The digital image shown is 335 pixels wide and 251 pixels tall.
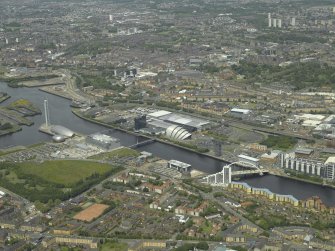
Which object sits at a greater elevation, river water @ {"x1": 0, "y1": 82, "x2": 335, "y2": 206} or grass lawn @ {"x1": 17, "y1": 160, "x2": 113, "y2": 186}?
grass lawn @ {"x1": 17, "y1": 160, "x2": 113, "y2": 186}

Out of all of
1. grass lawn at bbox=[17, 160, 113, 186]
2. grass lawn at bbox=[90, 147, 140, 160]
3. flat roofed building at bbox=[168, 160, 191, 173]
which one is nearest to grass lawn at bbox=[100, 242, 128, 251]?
grass lawn at bbox=[17, 160, 113, 186]

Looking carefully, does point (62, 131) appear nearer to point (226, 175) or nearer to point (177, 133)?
point (177, 133)

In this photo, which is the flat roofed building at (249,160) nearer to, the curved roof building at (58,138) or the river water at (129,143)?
the river water at (129,143)

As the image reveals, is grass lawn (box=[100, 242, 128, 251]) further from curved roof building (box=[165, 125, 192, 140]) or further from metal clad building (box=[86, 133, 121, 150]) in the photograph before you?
curved roof building (box=[165, 125, 192, 140])

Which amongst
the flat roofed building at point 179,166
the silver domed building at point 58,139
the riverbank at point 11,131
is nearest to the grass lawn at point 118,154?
the flat roofed building at point 179,166

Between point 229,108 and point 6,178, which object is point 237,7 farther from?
point 6,178

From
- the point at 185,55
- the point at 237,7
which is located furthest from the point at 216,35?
the point at 237,7
